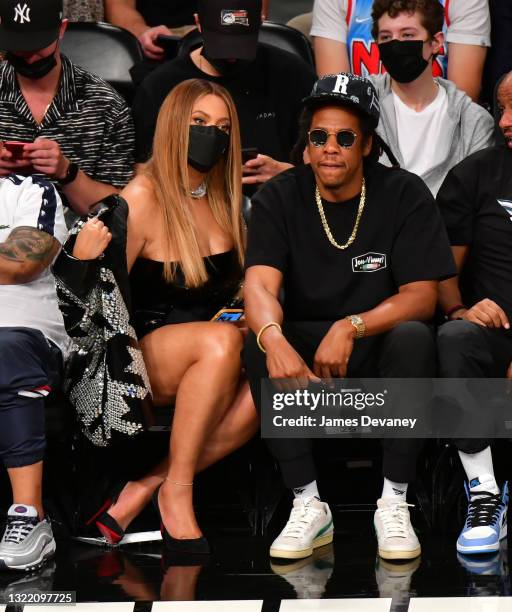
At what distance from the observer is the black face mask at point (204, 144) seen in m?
3.69

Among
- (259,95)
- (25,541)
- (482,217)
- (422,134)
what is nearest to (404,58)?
(422,134)

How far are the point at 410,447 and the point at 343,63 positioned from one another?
6.83ft

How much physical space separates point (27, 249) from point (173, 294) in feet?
1.59

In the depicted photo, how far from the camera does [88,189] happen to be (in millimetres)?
4078

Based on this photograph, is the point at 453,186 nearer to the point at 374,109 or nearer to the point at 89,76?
the point at 374,109

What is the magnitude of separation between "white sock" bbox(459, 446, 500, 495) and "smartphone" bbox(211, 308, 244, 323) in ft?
2.66

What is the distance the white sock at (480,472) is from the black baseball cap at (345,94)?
1.04 meters

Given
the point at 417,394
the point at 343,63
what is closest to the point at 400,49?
the point at 343,63

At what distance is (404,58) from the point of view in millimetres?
4328

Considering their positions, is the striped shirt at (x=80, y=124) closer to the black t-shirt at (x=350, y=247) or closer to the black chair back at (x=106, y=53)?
the black chair back at (x=106, y=53)

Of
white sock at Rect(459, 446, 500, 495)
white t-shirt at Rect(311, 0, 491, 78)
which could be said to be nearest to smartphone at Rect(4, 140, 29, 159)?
white t-shirt at Rect(311, 0, 491, 78)

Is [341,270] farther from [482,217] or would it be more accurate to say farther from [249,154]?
[249,154]

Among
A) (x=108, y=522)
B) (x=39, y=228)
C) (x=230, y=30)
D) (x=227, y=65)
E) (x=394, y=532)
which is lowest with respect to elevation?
(x=108, y=522)

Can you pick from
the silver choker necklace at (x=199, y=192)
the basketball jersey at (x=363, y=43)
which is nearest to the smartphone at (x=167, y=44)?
the basketball jersey at (x=363, y=43)
